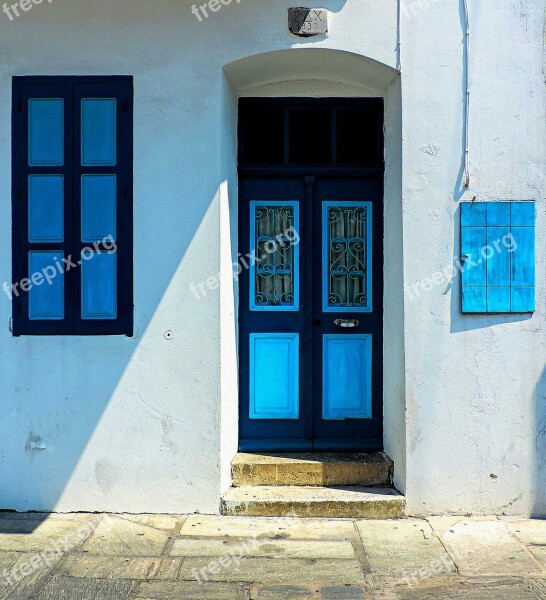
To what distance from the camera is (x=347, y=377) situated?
620cm

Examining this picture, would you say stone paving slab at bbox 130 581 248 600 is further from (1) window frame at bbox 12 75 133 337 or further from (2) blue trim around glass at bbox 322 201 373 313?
(2) blue trim around glass at bbox 322 201 373 313

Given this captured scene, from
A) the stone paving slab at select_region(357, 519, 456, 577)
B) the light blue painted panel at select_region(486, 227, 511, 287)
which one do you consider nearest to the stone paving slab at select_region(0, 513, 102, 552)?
the stone paving slab at select_region(357, 519, 456, 577)

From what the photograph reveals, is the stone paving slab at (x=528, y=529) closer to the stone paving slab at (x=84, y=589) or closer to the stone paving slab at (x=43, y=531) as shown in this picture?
the stone paving slab at (x=84, y=589)

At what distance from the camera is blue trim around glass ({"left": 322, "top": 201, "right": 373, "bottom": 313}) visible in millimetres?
6160

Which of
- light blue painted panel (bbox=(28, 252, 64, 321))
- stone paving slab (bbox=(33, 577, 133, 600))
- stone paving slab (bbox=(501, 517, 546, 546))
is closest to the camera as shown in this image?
stone paving slab (bbox=(33, 577, 133, 600))

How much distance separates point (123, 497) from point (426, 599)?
7.90 feet

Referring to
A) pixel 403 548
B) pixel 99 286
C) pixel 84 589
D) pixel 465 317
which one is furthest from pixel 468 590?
pixel 99 286

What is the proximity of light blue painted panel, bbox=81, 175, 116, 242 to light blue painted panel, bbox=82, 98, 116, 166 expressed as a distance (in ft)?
0.44

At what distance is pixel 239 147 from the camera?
6.18 m

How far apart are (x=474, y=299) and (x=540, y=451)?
1.24 meters

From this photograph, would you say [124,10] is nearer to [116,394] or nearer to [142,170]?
[142,170]

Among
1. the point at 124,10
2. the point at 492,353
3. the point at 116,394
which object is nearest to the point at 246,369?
the point at 116,394

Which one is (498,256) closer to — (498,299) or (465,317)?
(498,299)

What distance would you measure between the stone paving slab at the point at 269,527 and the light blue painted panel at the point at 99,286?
166 centimetres
